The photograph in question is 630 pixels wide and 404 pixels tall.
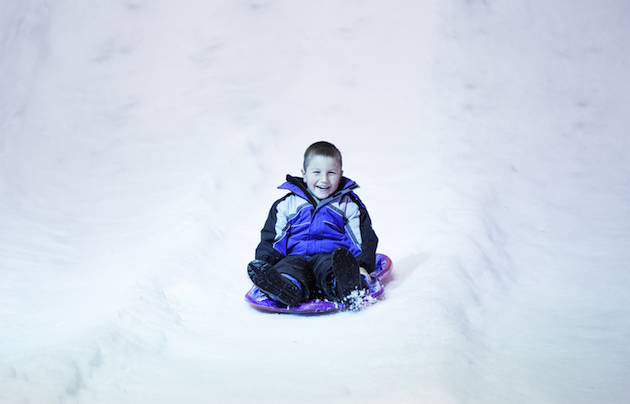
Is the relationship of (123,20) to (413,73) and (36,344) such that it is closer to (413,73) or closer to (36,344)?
(413,73)

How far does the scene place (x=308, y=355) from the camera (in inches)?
75.6

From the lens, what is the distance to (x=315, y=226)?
2.57m

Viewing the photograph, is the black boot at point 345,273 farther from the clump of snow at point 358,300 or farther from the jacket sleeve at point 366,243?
the jacket sleeve at point 366,243

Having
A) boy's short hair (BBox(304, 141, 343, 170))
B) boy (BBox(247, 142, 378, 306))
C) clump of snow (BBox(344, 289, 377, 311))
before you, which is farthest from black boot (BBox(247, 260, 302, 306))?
boy's short hair (BBox(304, 141, 343, 170))

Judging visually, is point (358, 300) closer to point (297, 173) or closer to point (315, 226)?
point (315, 226)

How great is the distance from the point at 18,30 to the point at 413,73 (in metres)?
4.20

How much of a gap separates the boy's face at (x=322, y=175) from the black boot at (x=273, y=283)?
495mm

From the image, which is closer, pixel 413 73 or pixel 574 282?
pixel 574 282

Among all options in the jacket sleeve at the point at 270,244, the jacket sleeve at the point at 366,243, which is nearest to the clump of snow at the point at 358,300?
the jacket sleeve at the point at 366,243

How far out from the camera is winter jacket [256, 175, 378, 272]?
8.39 feet

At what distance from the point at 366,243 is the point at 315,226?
26 centimetres

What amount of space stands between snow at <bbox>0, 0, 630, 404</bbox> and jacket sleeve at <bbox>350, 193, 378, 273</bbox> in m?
0.20

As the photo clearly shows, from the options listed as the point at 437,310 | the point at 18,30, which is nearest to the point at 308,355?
the point at 437,310

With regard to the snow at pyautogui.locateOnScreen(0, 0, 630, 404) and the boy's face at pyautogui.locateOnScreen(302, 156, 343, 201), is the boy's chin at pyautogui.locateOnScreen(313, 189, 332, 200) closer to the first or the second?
the boy's face at pyautogui.locateOnScreen(302, 156, 343, 201)
